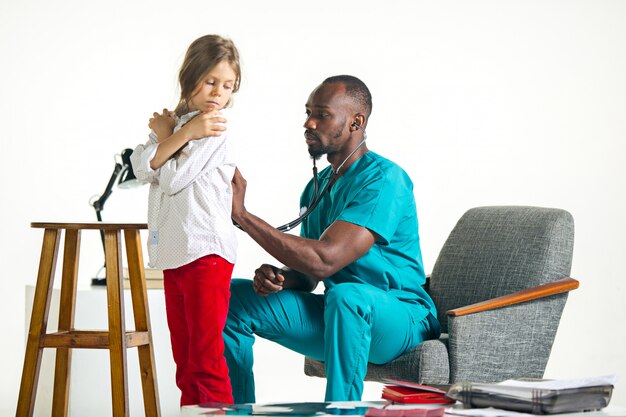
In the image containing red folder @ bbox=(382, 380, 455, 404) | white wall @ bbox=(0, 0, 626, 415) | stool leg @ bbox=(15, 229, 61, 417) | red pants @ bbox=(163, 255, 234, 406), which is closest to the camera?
red folder @ bbox=(382, 380, 455, 404)

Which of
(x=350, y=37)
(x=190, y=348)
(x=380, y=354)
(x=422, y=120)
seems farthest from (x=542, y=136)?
(x=190, y=348)

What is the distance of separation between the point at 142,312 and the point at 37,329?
276mm

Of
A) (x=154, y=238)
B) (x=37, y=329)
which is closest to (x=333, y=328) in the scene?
(x=154, y=238)

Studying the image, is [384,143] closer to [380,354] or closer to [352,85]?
[352,85]

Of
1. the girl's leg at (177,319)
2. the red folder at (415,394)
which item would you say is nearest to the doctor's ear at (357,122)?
the girl's leg at (177,319)

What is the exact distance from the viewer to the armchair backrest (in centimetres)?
244

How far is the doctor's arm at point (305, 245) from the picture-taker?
2262mm

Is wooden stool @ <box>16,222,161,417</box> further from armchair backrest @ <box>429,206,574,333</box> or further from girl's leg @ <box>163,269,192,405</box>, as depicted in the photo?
armchair backrest @ <box>429,206,574,333</box>

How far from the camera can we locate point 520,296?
231 cm

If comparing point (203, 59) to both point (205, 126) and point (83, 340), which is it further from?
point (83, 340)

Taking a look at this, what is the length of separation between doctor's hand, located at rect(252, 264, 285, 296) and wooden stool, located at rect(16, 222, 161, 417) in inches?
13.5

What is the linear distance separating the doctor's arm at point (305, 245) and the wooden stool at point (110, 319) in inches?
12.6

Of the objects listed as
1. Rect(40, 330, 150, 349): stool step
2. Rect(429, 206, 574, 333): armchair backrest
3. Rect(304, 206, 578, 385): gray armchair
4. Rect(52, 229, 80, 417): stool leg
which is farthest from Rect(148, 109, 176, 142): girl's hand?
Rect(429, 206, 574, 333): armchair backrest

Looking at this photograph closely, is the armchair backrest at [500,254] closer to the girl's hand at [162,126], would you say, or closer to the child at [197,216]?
the child at [197,216]
